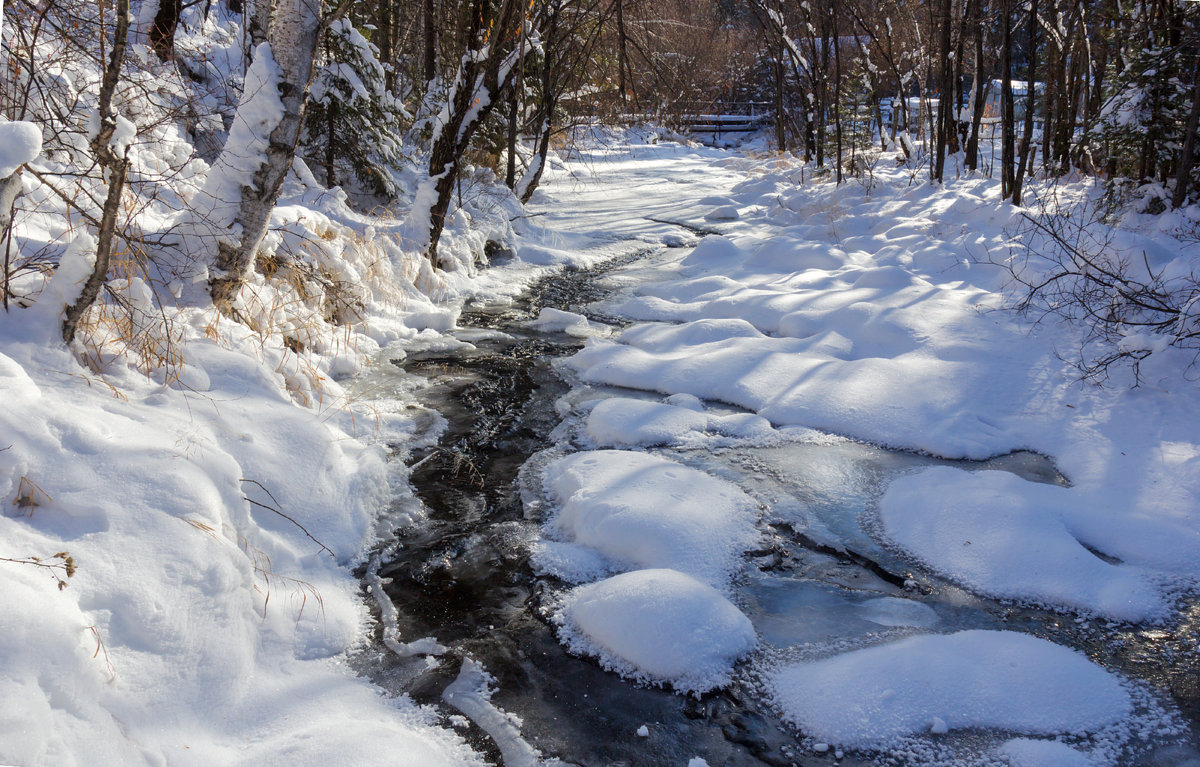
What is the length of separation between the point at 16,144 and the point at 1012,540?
171 inches

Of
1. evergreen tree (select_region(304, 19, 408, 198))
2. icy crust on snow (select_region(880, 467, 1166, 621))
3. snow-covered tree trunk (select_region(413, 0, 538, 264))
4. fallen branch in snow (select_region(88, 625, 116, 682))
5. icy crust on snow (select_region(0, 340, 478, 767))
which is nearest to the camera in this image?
icy crust on snow (select_region(0, 340, 478, 767))

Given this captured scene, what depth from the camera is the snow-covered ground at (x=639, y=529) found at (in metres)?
2.24

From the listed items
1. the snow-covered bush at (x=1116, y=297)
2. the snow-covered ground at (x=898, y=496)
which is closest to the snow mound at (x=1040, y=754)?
the snow-covered ground at (x=898, y=496)

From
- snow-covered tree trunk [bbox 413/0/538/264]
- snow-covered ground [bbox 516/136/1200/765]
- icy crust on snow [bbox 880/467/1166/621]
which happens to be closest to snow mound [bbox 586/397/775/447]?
snow-covered ground [bbox 516/136/1200/765]

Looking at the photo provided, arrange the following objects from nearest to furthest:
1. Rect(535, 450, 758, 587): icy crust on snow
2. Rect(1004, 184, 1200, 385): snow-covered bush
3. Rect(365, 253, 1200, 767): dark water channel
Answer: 1. Rect(365, 253, 1200, 767): dark water channel
2. Rect(535, 450, 758, 587): icy crust on snow
3. Rect(1004, 184, 1200, 385): snow-covered bush

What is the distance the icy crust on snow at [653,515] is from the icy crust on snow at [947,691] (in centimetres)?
69

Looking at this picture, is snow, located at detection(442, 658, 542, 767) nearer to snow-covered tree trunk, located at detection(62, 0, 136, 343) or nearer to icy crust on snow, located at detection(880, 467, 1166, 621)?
icy crust on snow, located at detection(880, 467, 1166, 621)

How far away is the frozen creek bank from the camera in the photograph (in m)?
2.45

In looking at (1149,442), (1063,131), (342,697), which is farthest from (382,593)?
(1063,131)

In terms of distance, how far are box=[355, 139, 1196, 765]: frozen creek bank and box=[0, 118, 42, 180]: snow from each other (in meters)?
2.09

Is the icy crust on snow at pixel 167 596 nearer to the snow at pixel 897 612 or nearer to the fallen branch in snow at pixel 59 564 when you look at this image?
the fallen branch in snow at pixel 59 564

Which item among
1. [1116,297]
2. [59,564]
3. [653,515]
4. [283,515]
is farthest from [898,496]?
[59,564]

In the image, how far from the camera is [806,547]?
3449 mm

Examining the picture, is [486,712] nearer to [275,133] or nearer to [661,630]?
[661,630]
